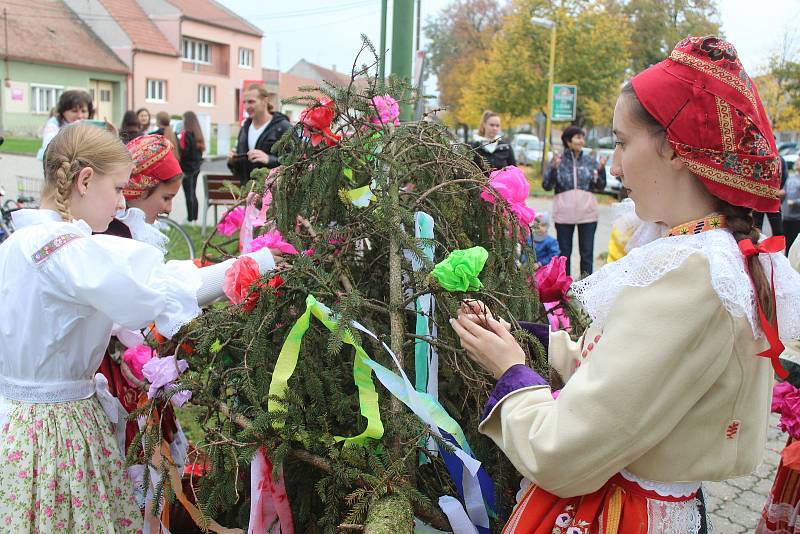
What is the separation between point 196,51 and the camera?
1879 inches

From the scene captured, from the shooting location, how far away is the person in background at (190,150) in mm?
10375

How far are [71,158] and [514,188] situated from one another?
1450 millimetres

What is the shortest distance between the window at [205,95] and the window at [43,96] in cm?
1079

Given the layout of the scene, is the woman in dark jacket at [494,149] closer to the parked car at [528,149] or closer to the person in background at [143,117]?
the person in background at [143,117]

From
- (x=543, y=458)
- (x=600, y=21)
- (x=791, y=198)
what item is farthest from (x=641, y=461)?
(x=600, y=21)

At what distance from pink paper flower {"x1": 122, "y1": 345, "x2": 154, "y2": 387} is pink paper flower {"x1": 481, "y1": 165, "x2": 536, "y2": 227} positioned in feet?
4.24

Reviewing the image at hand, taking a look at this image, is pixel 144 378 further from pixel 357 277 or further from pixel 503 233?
pixel 503 233

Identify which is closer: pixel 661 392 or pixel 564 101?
pixel 661 392

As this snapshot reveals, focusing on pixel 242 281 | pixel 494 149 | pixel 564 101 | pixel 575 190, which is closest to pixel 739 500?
pixel 242 281

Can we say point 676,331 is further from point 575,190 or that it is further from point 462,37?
point 462,37

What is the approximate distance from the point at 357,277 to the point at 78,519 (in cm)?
109

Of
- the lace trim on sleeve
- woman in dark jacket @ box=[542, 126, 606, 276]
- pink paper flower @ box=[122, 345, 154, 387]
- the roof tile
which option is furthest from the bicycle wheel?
the roof tile

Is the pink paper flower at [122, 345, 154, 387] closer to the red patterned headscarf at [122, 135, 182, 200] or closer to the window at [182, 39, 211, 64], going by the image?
the red patterned headscarf at [122, 135, 182, 200]

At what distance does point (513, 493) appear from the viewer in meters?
2.09
